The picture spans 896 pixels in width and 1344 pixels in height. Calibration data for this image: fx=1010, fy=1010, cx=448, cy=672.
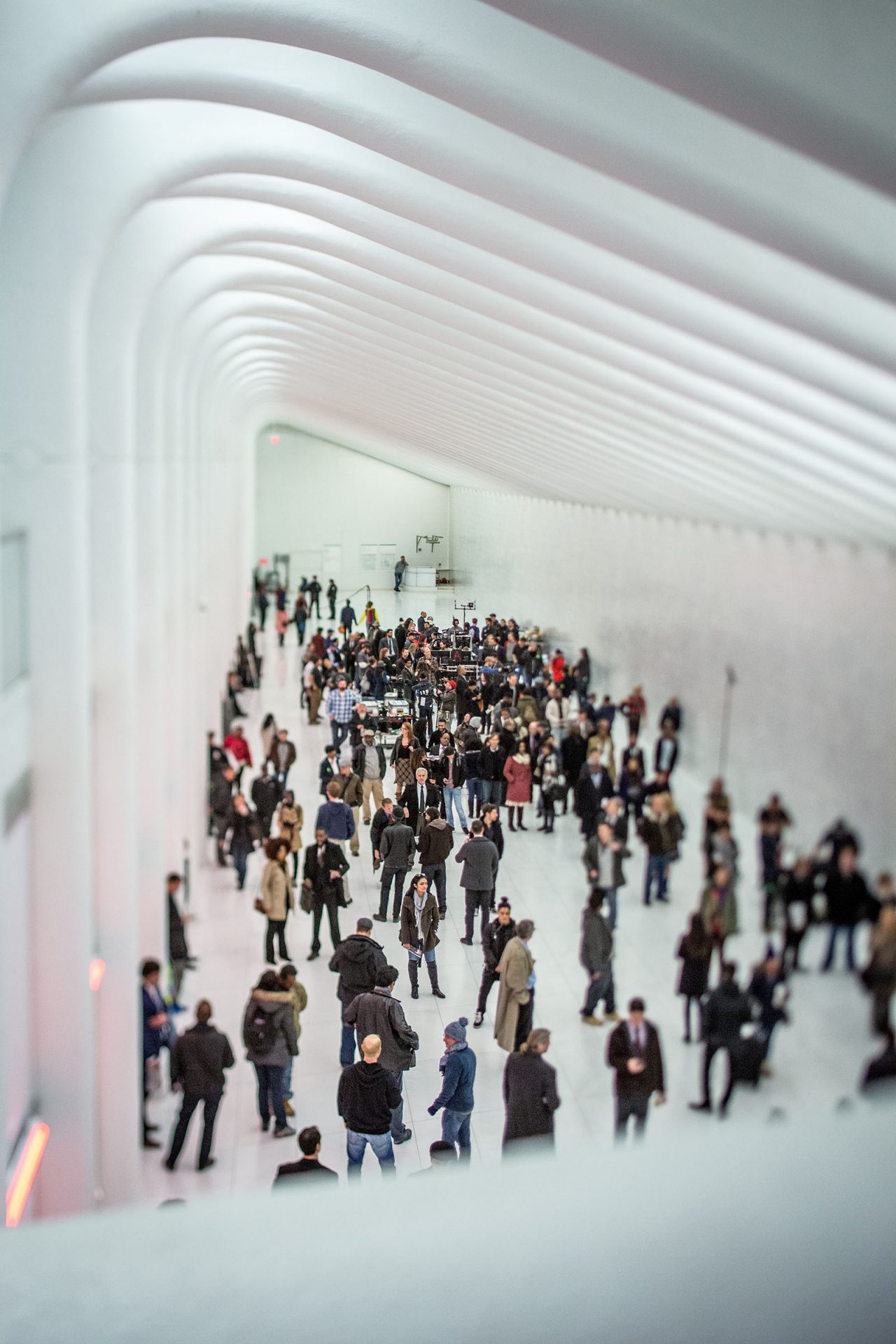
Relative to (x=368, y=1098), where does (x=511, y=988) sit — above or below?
above

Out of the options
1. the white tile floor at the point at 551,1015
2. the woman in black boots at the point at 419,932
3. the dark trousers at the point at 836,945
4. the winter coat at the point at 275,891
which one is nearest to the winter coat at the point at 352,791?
the white tile floor at the point at 551,1015

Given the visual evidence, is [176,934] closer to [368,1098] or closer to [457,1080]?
[368,1098]

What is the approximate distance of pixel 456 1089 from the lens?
2074 millimetres

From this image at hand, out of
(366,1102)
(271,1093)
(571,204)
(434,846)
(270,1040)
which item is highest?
(571,204)

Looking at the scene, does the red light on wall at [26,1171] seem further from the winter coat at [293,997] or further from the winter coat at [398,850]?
the winter coat at [398,850]

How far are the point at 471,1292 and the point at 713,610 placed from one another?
4.39 ft

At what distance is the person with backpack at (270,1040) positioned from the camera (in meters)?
2.86

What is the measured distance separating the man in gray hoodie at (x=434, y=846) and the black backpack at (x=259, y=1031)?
1056 millimetres

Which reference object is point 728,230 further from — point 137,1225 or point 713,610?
point 137,1225

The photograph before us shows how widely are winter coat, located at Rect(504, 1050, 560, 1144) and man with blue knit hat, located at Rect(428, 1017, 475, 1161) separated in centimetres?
8

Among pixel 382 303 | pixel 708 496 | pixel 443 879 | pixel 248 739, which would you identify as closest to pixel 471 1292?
pixel 708 496

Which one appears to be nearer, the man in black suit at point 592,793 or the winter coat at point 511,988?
the man in black suit at point 592,793

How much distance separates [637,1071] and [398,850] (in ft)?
2.56

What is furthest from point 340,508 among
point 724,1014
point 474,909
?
point 724,1014
